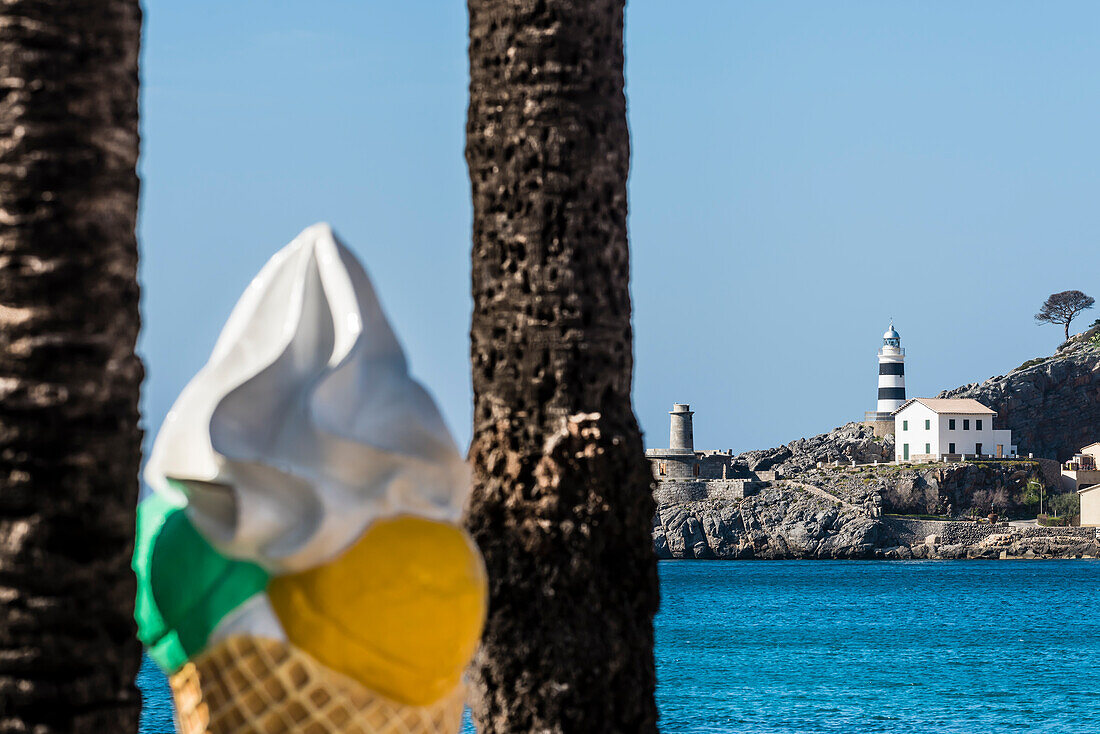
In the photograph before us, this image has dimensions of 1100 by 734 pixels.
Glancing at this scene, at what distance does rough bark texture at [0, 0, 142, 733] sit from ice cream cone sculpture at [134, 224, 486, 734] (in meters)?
0.26

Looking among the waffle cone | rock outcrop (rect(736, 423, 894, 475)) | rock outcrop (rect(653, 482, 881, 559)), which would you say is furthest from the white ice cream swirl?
rock outcrop (rect(736, 423, 894, 475))

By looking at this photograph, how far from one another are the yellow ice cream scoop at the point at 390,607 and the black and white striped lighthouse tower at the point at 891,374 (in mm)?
102696

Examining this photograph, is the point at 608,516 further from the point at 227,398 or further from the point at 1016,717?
the point at 1016,717

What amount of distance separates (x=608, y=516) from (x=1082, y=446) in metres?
108

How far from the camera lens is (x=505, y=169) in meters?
5.45

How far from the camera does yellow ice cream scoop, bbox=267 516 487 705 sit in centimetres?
388

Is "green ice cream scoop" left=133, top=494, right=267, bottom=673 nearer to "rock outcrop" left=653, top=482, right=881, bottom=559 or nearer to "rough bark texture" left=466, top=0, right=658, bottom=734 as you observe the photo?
"rough bark texture" left=466, top=0, right=658, bottom=734

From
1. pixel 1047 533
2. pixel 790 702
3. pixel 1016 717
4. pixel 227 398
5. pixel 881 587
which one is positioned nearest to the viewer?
pixel 227 398

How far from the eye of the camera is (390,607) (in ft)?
12.8

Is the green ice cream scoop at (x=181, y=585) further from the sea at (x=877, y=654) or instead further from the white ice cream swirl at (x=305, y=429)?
the sea at (x=877, y=654)

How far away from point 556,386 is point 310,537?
64.1 inches

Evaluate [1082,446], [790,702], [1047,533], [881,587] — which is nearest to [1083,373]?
[1082,446]

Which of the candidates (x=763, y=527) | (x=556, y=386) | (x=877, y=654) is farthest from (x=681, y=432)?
(x=556, y=386)

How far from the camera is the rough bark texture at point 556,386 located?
5188 mm
